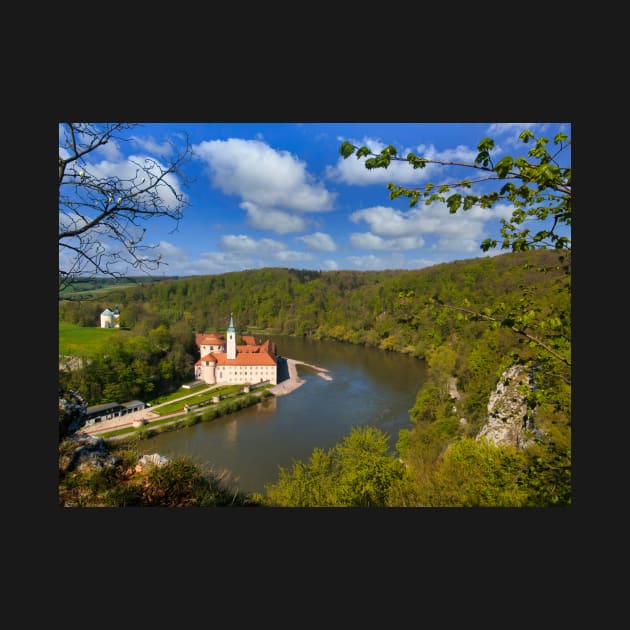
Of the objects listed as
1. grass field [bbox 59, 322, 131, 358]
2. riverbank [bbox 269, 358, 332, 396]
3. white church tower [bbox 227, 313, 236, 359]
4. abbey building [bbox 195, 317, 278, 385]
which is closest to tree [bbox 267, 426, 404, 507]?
grass field [bbox 59, 322, 131, 358]

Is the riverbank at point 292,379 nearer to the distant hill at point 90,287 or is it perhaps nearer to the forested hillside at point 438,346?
the forested hillside at point 438,346

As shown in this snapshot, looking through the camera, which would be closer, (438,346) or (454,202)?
(454,202)

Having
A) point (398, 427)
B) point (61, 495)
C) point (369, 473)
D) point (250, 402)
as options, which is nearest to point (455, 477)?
point (369, 473)

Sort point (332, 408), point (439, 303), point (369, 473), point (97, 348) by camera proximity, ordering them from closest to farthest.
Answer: point (439, 303) < point (369, 473) < point (97, 348) < point (332, 408)

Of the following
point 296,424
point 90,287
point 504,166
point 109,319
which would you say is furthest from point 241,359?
point 504,166

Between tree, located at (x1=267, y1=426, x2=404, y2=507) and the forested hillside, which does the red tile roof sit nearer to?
the forested hillside

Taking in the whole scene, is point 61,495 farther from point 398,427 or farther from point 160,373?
point 160,373

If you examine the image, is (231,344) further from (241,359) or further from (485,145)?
(485,145)

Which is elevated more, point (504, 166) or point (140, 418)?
point (504, 166)
